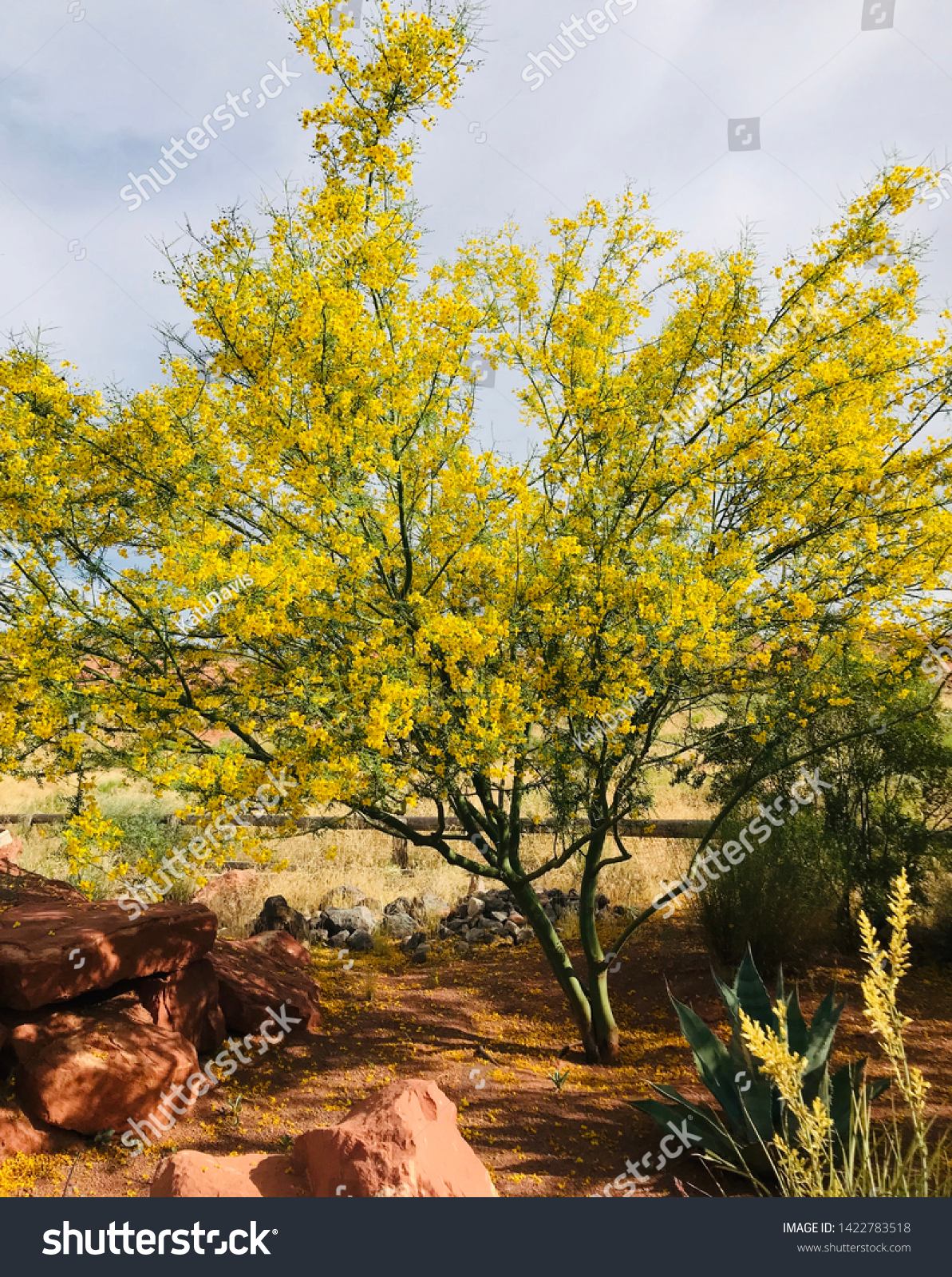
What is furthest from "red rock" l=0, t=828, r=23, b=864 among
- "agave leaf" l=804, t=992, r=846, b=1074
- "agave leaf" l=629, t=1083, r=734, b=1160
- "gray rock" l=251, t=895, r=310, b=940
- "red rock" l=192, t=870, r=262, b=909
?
"agave leaf" l=804, t=992, r=846, b=1074

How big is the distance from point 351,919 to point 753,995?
5.29 meters

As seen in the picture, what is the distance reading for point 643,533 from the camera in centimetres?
545

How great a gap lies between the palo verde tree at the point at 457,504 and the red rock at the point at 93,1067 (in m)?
1.57

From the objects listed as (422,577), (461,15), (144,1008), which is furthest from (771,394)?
(144,1008)

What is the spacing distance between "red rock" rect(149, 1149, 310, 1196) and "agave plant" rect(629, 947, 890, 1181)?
179 centimetres

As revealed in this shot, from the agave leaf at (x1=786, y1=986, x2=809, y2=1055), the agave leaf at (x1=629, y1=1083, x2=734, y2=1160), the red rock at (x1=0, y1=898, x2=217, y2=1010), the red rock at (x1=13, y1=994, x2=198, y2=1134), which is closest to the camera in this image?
the agave leaf at (x1=629, y1=1083, x2=734, y2=1160)

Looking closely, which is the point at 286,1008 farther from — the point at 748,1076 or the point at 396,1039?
the point at 748,1076

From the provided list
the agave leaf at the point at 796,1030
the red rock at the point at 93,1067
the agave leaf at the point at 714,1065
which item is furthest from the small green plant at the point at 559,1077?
the red rock at the point at 93,1067

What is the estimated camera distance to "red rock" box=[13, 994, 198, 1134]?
4582 millimetres

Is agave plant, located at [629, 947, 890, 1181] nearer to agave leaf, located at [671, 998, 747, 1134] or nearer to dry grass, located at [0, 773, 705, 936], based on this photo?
agave leaf, located at [671, 998, 747, 1134]

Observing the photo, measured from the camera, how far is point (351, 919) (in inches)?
359

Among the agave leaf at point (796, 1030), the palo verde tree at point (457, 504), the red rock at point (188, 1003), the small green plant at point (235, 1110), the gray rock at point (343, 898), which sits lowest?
the small green plant at point (235, 1110)

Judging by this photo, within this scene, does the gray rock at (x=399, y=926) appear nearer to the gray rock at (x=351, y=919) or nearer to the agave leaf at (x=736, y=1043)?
the gray rock at (x=351, y=919)

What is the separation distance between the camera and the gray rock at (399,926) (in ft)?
29.7
